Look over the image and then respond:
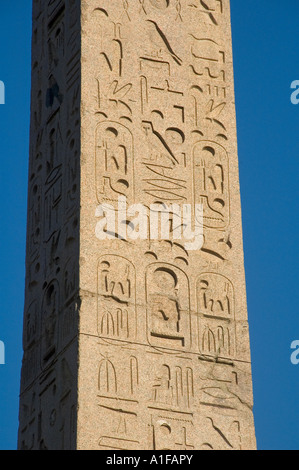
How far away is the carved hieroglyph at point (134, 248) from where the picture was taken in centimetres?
1636

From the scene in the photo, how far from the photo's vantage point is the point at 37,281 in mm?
17375

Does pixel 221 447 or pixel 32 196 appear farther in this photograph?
pixel 32 196

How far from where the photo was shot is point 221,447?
1652cm

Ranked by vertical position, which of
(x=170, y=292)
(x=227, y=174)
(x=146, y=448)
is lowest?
(x=146, y=448)

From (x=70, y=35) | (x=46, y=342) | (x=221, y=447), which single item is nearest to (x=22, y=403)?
(x=46, y=342)

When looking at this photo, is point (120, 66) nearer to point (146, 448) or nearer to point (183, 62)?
point (183, 62)

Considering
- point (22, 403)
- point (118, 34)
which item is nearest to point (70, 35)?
point (118, 34)

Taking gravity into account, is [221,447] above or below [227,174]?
below

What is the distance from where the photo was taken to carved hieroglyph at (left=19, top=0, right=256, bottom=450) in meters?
16.4

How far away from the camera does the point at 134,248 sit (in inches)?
663

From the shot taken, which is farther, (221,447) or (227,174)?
(227,174)

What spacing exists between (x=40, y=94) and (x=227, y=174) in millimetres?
1701

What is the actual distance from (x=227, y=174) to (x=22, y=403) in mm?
2314

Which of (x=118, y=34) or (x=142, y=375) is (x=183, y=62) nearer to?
(x=118, y=34)
